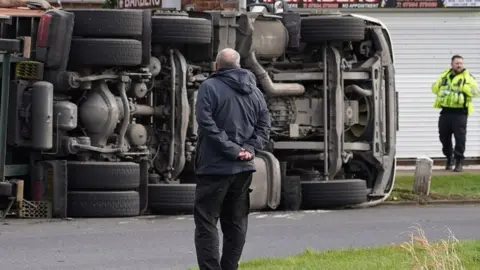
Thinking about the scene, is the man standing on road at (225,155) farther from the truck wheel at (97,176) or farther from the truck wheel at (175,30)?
the truck wheel at (175,30)

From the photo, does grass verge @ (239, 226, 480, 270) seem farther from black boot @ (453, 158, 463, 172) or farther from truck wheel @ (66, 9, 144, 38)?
black boot @ (453, 158, 463, 172)

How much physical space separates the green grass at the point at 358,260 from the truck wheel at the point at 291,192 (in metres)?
3.42

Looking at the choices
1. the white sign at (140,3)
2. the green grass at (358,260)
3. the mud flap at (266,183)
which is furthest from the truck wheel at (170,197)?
the green grass at (358,260)

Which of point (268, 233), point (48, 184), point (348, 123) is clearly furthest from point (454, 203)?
point (48, 184)

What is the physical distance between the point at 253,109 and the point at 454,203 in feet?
21.9

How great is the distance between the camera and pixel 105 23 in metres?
12.6

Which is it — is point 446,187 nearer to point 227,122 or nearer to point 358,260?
point 358,260

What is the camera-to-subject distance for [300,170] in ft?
47.1

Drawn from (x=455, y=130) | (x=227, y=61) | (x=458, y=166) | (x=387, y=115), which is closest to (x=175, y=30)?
(x=387, y=115)

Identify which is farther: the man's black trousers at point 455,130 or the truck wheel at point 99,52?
the man's black trousers at point 455,130

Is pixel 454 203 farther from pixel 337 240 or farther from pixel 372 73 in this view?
pixel 337 240

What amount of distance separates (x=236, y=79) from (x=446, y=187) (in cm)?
837

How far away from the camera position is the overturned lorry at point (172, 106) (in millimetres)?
12406

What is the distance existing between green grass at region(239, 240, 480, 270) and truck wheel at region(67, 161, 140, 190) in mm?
2918
